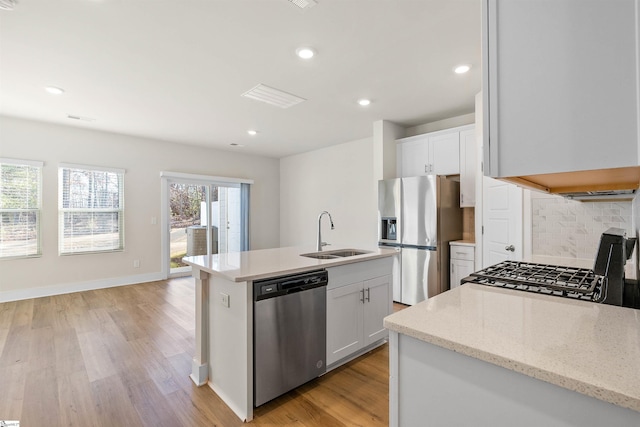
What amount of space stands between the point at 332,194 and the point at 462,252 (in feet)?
9.73

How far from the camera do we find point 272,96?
348 cm

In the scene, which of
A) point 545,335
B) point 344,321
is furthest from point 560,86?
point 344,321

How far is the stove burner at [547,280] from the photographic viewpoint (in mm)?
1146

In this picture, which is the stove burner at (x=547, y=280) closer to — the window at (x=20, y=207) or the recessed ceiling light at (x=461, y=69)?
the recessed ceiling light at (x=461, y=69)

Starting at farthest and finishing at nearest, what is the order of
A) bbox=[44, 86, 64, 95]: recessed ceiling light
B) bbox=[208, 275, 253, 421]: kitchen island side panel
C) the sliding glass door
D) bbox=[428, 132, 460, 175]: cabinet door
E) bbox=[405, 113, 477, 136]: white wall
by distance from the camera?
1. the sliding glass door
2. bbox=[405, 113, 477, 136]: white wall
3. bbox=[428, 132, 460, 175]: cabinet door
4. bbox=[44, 86, 64, 95]: recessed ceiling light
5. bbox=[208, 275, 253, 421]: kitchen island side panel

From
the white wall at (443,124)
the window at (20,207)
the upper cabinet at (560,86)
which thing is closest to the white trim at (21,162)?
the window at (20,207)

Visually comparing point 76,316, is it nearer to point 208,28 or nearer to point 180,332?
point 180,332

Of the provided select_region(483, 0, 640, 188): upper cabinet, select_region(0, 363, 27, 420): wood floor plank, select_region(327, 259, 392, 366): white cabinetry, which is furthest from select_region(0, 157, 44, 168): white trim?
select_region(483, 0, 640, 188): upper cabinet

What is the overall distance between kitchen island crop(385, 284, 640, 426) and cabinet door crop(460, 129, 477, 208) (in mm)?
3030

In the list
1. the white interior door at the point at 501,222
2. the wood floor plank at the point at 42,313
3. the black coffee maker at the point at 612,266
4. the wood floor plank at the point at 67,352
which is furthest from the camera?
the wood floor plank at the point at 42,313

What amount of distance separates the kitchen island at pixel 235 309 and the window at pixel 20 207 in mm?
3918

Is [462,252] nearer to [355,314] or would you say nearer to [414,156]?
[414,156]

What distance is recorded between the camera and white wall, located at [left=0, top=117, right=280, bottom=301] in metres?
4.33

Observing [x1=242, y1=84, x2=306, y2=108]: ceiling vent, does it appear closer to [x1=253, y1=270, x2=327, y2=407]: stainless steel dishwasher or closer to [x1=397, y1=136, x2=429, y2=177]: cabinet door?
[x1=397, y1=136, x2=429, y2=177]: cabinet door
